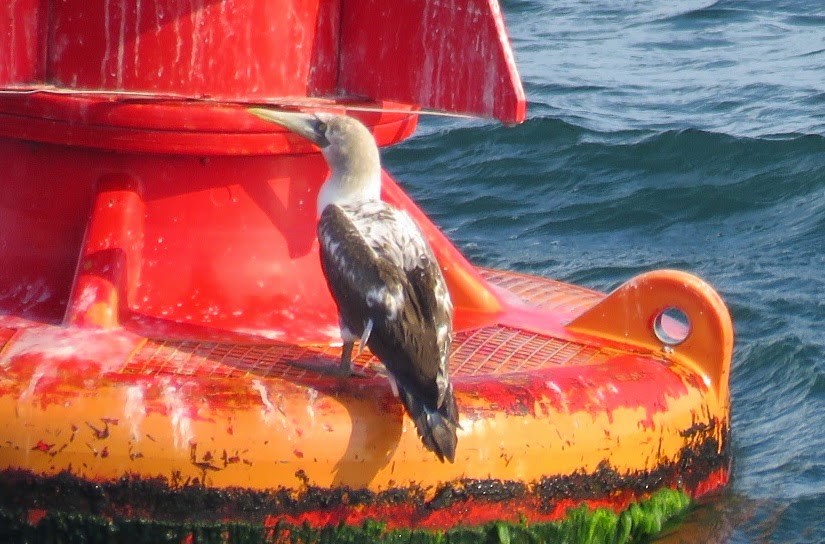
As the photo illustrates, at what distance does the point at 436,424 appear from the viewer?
13.9ft

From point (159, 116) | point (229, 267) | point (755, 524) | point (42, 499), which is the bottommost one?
point (755, 524)

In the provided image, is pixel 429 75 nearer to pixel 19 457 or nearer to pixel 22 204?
pixel 22 204

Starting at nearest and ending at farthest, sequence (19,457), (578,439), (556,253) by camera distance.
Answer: (19,457) < (578,439) < (556,253)

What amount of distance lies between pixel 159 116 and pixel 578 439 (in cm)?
149

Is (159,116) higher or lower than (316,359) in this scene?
higher

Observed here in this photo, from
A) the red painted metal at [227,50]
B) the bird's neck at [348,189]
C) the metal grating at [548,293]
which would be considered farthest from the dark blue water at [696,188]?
the red painted metal at [227,50]

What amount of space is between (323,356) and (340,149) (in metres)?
0.61

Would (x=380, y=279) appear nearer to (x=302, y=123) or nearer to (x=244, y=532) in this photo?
(x=302, y=123)

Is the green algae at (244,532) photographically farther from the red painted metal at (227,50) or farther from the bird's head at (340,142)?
the red painted metal at (227,50)

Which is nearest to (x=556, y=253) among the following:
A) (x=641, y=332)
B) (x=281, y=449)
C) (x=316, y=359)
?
(x=641, y=332)

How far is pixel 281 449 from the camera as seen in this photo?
4227 mm

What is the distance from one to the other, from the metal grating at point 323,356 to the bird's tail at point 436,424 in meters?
0.41

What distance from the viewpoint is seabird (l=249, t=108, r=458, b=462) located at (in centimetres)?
424

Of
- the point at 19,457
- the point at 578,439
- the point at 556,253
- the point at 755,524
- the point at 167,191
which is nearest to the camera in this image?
the point at 19,457
